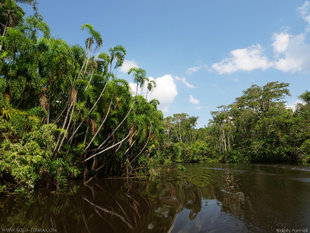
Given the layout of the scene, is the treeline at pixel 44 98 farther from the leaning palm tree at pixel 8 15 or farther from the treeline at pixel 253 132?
the treeline at pixel 253 132

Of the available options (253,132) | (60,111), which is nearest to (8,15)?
(60,111)

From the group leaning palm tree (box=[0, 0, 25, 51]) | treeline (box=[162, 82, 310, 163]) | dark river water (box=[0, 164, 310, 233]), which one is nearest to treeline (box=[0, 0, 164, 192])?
leaning palm tree (box=[0, 0, 25, 51])

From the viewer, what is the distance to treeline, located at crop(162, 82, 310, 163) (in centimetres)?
2377

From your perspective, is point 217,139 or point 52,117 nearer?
point 52,117

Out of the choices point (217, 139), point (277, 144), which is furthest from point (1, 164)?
point (217, 139)

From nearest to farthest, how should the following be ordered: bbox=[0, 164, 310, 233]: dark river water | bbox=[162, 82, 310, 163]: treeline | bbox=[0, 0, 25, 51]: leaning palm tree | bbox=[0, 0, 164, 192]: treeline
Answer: bbox=[0, 164, 310, 233]: dark river water, bbox=[0, 0, 164, 192]: treeline, bbox=[0, 0, 25, 51]: leaning palm tree, bbox=[162, 82, 310, 163]: treeline

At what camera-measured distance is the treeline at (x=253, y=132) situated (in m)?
23.8

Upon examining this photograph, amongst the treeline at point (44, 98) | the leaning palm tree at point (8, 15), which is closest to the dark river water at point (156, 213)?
the treeline at point (44, 98)

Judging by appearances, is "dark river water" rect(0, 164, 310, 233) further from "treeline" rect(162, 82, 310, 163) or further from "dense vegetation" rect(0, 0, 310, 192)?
"treeline" rect(162, 82, 310, 163)

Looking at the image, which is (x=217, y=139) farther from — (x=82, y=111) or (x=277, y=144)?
(x=82, y=111)

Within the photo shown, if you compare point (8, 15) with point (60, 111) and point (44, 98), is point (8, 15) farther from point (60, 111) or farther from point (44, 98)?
point (60, 111)

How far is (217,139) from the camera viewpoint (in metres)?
42.2

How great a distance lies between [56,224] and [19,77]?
5.75 metres

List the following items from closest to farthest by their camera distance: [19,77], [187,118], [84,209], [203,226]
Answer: [203,226] → [84,209] → [19,77] → [187,118]
